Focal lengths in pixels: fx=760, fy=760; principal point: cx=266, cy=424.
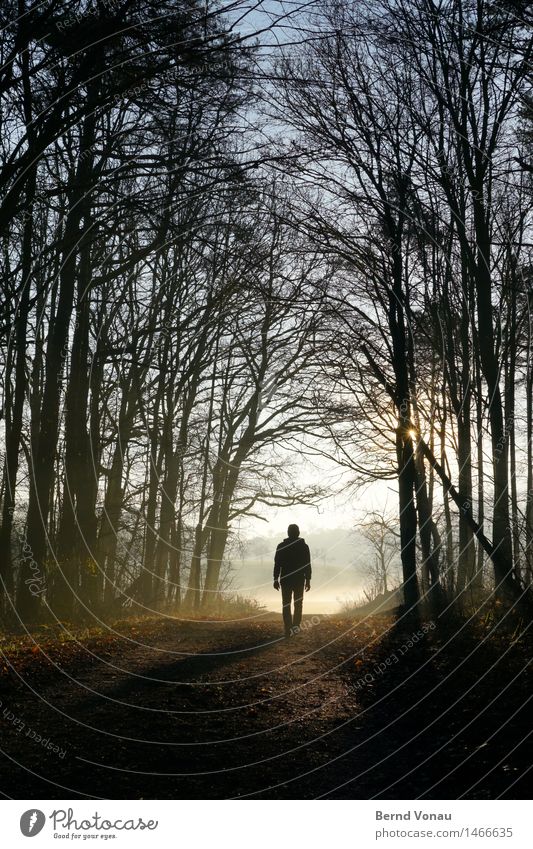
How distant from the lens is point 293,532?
1341 centimetres

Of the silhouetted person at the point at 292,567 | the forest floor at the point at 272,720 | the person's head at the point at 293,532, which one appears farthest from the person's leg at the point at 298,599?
the forest floor at the point at 272,720

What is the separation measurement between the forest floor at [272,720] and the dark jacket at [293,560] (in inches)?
78.7

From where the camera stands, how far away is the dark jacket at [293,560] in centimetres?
1327

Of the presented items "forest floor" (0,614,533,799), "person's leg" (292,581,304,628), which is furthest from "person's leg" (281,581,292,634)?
"forest floor" (0,614,533,799)

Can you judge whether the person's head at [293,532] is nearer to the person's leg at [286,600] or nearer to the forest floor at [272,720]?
the person's leg at [286,600]

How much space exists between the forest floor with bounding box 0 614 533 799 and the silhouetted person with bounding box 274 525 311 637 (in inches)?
79.0

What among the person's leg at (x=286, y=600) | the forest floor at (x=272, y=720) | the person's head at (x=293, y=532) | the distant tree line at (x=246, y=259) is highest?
the distant tree line at (x=246, y=259)

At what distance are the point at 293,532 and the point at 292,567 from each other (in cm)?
61

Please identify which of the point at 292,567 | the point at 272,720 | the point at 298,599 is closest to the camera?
the point at 272,720

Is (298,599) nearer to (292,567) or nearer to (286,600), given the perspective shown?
(286,600)

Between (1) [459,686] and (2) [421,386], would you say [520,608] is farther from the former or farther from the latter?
(2) [421,386]

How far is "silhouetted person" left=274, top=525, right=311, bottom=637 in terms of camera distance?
1327 cm

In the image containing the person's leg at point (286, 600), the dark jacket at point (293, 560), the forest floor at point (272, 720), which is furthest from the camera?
the person's leg at point (286, 600)

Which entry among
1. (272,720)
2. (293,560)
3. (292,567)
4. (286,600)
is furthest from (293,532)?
(272,720)
